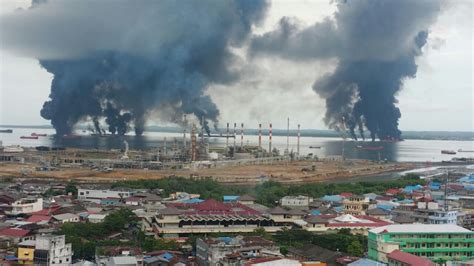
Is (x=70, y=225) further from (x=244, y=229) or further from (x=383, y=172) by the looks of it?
(x=383, y=172)

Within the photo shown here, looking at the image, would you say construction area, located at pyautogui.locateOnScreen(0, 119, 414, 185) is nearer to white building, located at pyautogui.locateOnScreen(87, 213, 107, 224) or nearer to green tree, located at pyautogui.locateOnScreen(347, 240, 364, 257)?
white building, located at pyautogui.locateOnScreen(87, 213, 107, 224)

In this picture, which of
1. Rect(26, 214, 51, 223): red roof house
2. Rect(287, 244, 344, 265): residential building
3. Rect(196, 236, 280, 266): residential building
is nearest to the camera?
Rect(196, 236, 280, 266): residential building

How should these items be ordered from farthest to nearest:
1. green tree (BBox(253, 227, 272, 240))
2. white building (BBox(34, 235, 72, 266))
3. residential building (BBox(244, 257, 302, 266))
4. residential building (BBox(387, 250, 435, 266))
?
green tree (BBox(253, 227, 272, 240)) → white building (BBox(34, 235, 72, 266)) → residential building (BBox(387, 250, 435, 266)) → residential building (BBox(244, 257, 302, 266))

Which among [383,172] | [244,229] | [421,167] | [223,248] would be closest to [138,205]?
[244,229]

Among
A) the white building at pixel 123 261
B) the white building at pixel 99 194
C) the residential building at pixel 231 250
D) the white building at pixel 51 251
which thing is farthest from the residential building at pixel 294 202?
the white building at pixel 123 261

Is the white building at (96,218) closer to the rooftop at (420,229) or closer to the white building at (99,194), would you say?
the white building at (99,194)

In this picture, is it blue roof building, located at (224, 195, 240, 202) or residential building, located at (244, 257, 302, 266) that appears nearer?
residential building, located at (244, 257, 302, 266)

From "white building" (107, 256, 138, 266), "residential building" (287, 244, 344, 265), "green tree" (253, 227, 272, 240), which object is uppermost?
"white building" (107, 256, 138, 266)

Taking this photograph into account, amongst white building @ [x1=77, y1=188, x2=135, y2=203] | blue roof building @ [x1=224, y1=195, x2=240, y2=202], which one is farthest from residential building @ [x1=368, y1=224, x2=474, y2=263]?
white building @ [x1=77, y1=188, x2=135, y2=203]
